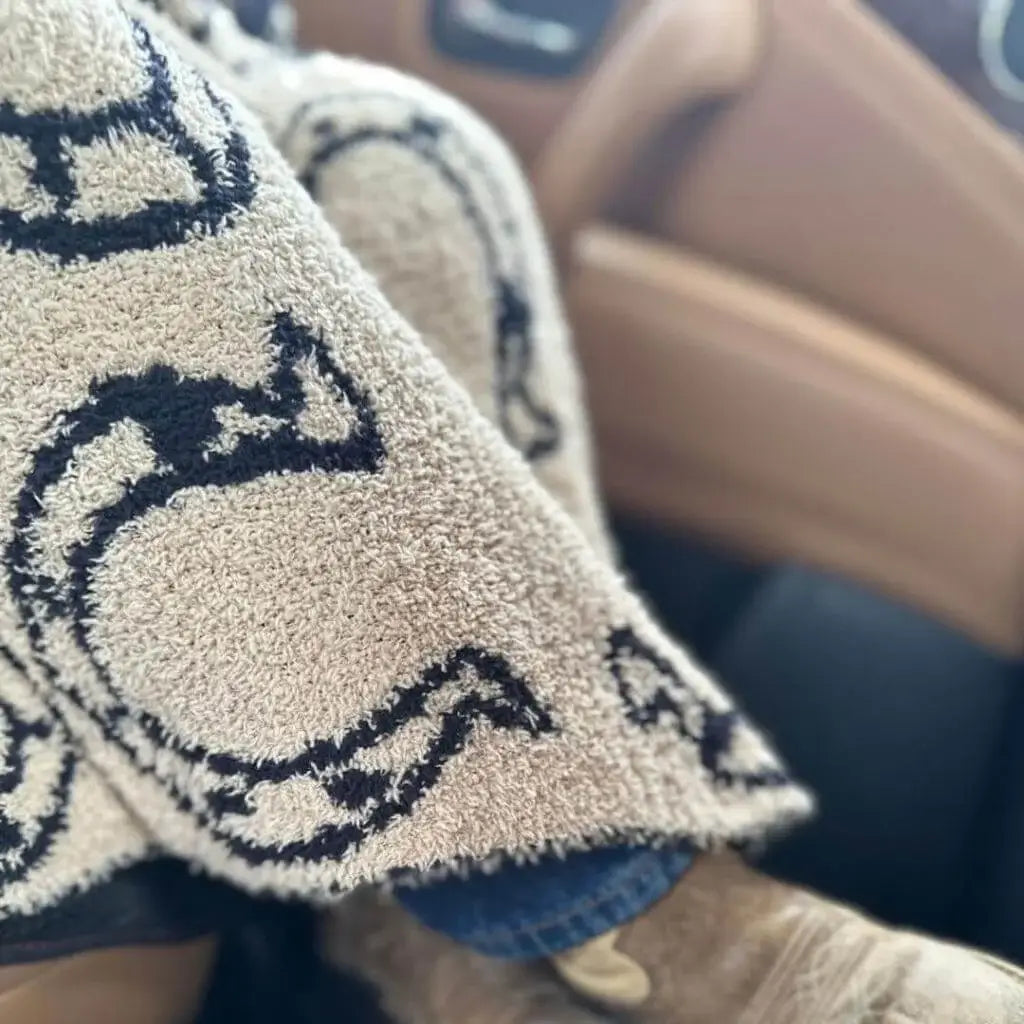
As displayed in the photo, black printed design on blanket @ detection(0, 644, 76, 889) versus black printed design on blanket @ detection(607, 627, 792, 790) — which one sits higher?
black printed design on blanket @ detection(607, 627, 792, 790)

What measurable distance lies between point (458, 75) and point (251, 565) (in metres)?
0.47

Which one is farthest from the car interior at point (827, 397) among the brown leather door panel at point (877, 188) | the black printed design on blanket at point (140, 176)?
the black printed design on blanket at point (140, 176)

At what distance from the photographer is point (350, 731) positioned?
1.32 feet

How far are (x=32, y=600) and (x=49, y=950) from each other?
13cm

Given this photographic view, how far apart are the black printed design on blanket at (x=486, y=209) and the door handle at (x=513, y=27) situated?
276 mm

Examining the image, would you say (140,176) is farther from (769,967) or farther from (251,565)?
(769,967)

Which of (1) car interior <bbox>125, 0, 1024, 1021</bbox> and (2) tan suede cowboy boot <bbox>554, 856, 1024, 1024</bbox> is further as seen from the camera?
(1) car interior <bbox>125, 0, 1024, 1021</bbox>

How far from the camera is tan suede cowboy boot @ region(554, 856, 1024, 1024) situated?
396 millimetres

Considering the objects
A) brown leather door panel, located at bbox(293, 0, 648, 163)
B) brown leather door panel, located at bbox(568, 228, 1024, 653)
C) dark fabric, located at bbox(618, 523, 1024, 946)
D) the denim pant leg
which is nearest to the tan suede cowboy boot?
the denim pant leg

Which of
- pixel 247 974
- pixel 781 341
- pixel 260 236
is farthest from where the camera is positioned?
pixel 781 341

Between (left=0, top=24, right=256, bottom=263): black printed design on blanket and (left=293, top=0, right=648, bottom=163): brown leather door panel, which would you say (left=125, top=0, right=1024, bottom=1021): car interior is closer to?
(left=293, top=0, right=648, bottom=163): brown leather door panel

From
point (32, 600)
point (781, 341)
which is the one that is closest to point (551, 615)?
point (32, 600)

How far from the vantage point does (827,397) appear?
0.63 metres

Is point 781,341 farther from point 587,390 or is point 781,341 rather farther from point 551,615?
point 551,615
